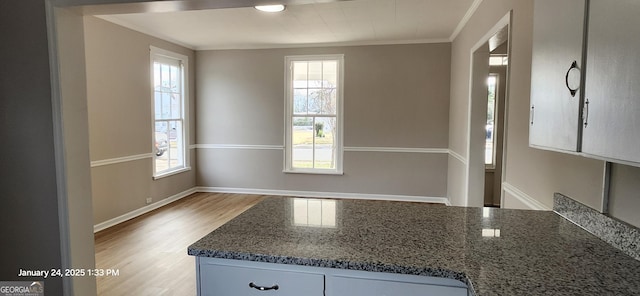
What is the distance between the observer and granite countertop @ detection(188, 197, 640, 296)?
97cm

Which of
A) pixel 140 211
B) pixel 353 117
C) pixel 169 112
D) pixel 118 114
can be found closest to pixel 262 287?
pixel 118 114

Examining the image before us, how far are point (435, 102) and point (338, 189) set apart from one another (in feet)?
6.77

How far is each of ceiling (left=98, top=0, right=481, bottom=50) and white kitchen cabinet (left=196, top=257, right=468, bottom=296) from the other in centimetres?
284

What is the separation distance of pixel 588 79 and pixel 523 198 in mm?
1255

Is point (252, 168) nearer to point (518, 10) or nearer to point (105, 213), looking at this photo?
point (105, 213)

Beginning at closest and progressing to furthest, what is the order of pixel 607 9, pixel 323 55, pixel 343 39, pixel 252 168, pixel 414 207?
pixel 607 9, pixel 414 207, pixel 343 39, pixel 323 55, pixel 252 168

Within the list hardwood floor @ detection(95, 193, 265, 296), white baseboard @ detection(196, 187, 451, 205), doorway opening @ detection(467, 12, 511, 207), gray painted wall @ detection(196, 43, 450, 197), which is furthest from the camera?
white baseboard @ detection(196, 187, 451, 205)

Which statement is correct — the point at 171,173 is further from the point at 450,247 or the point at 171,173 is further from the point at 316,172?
the point at 450,247

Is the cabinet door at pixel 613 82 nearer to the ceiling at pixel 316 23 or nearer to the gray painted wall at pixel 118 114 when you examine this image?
the ceiling at pixel 316 23

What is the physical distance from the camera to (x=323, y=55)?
5.35 meters

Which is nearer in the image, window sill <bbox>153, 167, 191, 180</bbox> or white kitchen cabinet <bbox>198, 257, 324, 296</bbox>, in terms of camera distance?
white kitchen cabinet <bbox>198, 257, 324, 296</bbox>

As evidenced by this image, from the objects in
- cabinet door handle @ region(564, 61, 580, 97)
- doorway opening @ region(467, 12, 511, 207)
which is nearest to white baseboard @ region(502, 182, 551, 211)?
doorway opening @ region(467, 12, 511, 207)

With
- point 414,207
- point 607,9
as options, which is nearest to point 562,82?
point 607,9

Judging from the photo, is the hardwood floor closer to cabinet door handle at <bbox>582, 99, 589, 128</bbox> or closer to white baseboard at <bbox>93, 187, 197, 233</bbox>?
white baseboard at <bbox>93, 187, 197, 233</bbox>
